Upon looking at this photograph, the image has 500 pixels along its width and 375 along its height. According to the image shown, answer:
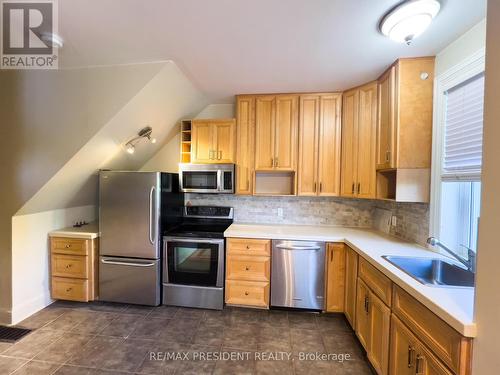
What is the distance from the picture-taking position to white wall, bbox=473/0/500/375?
0.87 meters

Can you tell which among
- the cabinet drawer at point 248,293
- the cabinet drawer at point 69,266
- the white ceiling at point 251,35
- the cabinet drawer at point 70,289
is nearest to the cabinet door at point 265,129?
the white ceiling at point 251,35

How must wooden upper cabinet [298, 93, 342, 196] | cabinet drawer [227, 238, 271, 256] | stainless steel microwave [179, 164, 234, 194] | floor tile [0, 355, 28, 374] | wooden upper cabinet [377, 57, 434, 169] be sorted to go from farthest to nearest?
1. stainless steel microwave [179, 164, 234, 194]
2. wooden upper cabinet [298, 93, 342, 196]
3. cabinet drawer [227, 238, 271, 256]
4. wooden upper cabinet [377, 57, 434, 169]
5. floor tile [0, 355, 28, 374]

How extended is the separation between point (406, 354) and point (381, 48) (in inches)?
83.7

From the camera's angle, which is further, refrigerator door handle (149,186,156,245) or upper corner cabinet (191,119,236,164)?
upper corner cabinet (191,119,236,164)

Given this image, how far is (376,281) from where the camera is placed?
1715mm

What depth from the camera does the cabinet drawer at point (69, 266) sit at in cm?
263

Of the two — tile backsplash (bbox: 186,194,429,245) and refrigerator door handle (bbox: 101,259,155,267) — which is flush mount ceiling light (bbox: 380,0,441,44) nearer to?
tile backsplash (bbox: 186,194,429,245)

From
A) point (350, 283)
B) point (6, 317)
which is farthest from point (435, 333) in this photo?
point (6, 317)

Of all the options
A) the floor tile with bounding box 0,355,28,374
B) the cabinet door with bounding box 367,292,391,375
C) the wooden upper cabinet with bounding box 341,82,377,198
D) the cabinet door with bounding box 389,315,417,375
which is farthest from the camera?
the wooden upper cabinet with bounding box 341,82,377,198

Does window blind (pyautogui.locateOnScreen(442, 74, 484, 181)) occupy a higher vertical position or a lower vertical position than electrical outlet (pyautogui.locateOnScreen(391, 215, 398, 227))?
higher

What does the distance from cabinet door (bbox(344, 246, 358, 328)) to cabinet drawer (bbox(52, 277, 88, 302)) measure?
287cm

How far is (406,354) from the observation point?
1.31 m

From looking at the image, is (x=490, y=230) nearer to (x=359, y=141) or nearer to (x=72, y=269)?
(x=359, y=141)

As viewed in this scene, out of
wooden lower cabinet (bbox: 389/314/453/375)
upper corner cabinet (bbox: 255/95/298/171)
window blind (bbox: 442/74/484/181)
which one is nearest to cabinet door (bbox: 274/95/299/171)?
upper corner cabinet (bbox: 255/95/298/171)
